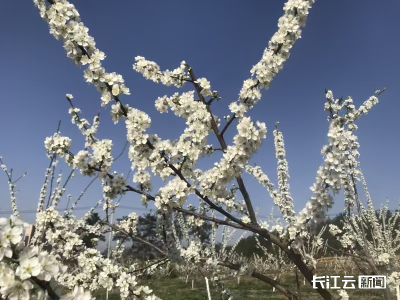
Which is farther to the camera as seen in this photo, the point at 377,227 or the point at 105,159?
the point at 377,227

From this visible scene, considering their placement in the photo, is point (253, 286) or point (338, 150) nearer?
point (338, 150)

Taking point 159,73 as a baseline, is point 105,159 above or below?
below

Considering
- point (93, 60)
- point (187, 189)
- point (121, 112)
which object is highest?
point (93, 60)

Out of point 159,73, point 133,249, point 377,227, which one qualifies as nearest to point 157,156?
point 159,73

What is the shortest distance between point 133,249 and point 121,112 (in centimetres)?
3664

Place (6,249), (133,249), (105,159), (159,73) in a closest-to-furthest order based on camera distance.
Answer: (6,249)
(105,159)
(159,73)
(133,249)

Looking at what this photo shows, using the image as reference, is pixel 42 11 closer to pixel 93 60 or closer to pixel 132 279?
pixel 93 60

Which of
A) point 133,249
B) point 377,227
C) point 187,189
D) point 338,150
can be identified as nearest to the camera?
point 338,150

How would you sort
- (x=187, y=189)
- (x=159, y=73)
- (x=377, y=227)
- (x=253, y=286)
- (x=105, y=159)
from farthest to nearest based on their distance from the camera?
1. (x=253, y=286)
2. (x=377, y=227)
3. (x=159, y=73)
4. (x=105, y=159)
5. (x=187, y=189)

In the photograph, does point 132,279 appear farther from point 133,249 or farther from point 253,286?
point 133,249

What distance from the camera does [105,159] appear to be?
3.94m

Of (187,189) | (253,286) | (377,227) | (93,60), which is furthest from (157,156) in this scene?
(253,286)

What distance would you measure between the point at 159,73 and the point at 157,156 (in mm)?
1679

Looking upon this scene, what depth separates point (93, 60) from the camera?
3639 mm
